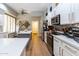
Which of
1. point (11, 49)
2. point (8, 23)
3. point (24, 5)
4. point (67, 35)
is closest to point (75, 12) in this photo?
point (67, 35)

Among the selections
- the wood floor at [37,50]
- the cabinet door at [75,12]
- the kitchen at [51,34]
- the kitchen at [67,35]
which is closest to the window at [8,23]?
the kitchen at [51,34]

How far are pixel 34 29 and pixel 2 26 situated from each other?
7.12 meters

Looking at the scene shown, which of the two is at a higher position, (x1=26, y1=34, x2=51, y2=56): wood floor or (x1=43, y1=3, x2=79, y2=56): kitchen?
(x1=43, y1=3, x2=79, y2=56): kitchen

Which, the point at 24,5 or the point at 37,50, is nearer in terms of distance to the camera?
the point at 37,50

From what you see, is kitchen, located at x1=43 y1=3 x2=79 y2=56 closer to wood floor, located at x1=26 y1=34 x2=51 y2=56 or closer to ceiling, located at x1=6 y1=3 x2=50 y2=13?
wood floor, located at x1=26 y1=34 x2=51 y2=56

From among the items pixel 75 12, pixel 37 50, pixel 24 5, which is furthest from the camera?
pixel 24 5

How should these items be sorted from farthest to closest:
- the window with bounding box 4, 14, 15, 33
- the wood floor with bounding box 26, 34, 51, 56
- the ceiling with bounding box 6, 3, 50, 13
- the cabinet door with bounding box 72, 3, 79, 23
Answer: the ceiling with bounding box 6, 3, 50, 13 → the window with bounding box 4, 14, 15, 33 → the wood floor with bounding box 26, 34, 51, 56 → the cabinet door with bounding box 72, 3, 79, 23

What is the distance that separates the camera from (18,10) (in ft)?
28.1

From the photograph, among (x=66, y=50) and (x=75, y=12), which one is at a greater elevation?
(x=75, y=12)

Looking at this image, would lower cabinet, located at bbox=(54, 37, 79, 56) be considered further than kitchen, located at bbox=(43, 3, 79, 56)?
No

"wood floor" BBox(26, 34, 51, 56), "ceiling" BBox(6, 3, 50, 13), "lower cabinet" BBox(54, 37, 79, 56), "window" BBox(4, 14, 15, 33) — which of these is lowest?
"wood floor" BBox(26, 34, 51, 56)

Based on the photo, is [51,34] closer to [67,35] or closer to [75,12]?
[67,35]

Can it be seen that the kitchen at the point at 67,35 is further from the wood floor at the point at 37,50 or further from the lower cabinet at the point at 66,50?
the wood floor at the point at 37,50

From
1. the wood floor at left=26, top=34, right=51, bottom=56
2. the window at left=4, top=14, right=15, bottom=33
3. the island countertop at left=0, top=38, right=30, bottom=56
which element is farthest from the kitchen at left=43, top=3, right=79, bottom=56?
the window at left=4, top=14, right=15, bottom=33
